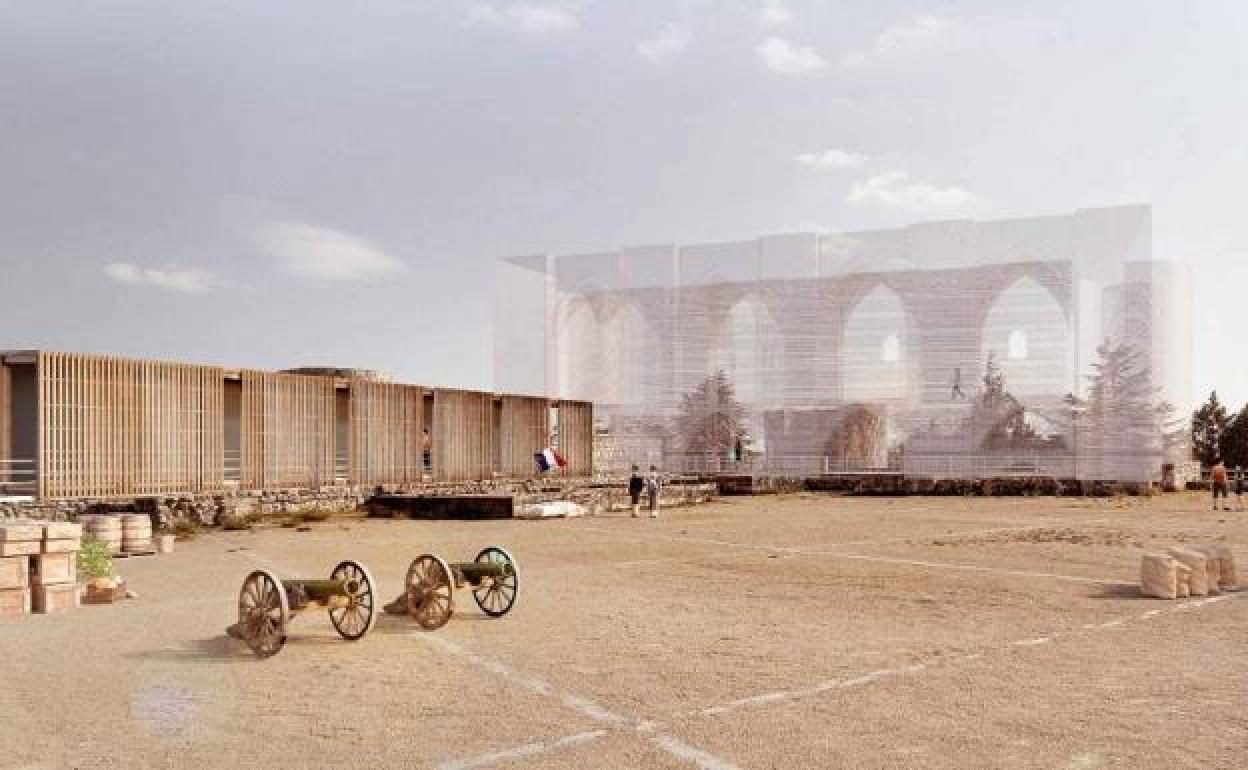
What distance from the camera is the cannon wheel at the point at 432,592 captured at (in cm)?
970

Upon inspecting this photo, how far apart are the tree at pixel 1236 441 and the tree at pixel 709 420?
2608cm

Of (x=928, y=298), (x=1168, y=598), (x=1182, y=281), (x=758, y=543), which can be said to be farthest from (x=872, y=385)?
(x=1168, y=598)

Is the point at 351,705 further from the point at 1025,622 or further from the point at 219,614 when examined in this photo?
the point at 1025,622

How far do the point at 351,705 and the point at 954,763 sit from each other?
378cm

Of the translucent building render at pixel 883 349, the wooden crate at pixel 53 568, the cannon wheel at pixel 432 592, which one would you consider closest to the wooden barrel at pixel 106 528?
the wooden crate at pixel 53 568

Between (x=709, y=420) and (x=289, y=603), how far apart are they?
34182 millimetres

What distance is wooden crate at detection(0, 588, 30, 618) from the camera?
1068 cm

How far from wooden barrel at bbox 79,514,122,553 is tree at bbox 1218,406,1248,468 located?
49.7 m

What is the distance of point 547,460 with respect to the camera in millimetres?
35438

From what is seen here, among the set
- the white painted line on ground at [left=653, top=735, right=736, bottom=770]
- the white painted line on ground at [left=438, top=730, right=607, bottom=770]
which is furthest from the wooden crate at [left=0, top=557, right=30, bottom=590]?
the white painted line on ground at [left=653, top=735, right=736, bottom=770]

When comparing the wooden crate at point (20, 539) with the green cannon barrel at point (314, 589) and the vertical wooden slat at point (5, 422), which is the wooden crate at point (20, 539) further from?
the vertical wooden slat at point (5, 422)

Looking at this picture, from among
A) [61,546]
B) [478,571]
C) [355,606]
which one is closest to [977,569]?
[478,571]

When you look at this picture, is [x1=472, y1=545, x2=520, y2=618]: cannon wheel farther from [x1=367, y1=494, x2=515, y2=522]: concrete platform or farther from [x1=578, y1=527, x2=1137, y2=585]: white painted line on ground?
[x1=367, y1=494, x2=515, y2=522]: concrete platform

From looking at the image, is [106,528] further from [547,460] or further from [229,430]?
[547,460]
